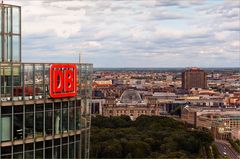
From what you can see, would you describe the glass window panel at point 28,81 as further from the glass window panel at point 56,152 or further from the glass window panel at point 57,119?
the glass window panel at point 56,152

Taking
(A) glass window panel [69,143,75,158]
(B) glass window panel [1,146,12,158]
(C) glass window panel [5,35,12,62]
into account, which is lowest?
(A) glass window panel [69,143,75,158]

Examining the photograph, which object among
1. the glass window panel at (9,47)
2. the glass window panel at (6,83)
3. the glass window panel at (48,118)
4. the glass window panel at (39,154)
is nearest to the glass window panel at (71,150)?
the glass window panel at (48,118)

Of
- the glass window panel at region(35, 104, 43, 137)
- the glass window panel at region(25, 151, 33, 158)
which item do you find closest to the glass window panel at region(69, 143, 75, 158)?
the glass window panel at region(35, 104, 43, 137)

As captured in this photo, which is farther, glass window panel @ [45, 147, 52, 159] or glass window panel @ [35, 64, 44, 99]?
glass window panel @ [45, 147, 52, 159]

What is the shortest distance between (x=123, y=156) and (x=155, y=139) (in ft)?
63.3

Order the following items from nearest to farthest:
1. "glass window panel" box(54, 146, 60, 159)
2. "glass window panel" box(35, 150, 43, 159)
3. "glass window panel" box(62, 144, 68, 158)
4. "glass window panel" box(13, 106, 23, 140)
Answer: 1. "glass window panel" box(13, 106, 23, 140)
2. "glass window panel" box(35, 150, 43, 159)
3. "glass window panel" box(54, 146, 60, 159)
4. "glass window panel" box(62, 144, 68, 158)

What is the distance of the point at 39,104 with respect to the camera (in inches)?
1586

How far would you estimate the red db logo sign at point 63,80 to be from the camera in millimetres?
40938

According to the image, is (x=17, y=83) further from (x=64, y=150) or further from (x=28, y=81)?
(x=64, y=150)

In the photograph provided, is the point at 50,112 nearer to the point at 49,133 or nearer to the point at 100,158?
the point at 49,133

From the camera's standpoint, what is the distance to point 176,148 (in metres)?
127

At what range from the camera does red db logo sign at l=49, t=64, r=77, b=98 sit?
40.9 metres

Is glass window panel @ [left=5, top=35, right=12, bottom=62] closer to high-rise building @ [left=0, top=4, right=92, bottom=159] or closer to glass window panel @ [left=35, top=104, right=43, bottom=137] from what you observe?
high-rise building @ [left=0, top=4, right=92, bottom=159]

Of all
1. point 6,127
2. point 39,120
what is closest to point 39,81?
point 39,120
